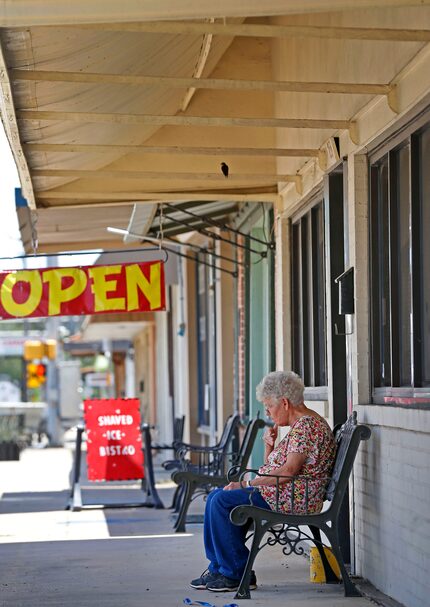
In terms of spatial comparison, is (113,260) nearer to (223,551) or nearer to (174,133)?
(174,133)

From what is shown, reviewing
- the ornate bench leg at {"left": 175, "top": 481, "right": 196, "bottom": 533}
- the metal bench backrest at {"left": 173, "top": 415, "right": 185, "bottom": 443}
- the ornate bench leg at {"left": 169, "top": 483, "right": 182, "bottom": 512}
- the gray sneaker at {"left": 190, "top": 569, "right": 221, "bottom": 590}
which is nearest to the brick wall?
the gray sneaker at {"left": 190, "top": 569, "right": 221, "bottom": 590}

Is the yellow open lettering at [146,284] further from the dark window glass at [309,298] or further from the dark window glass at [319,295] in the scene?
the dark window glass at [319,295]

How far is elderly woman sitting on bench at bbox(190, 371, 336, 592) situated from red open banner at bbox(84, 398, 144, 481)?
17.1 feet

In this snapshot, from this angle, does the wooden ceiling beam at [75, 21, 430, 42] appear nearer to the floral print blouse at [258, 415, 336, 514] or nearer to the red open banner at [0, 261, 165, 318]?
the floral print blouse at [258, 415, 336, 514]

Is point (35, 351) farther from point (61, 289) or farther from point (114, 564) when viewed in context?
point (114, 564)

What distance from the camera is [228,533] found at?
21.2 ft

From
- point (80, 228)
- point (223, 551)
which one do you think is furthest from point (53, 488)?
point (223, 551)

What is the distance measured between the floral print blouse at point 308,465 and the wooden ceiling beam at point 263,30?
224 centimetres

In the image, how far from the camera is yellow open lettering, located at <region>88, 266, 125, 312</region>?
10367 mm

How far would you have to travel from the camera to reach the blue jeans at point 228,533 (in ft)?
21.2

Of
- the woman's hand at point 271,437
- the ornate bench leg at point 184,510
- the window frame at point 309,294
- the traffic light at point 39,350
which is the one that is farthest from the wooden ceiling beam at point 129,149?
the traffic light at point 39,350

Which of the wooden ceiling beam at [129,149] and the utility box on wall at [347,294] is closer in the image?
the utility box on wall at [347,294]

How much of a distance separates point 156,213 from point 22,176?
3341 mm

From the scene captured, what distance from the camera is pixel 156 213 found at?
11.5 metres
